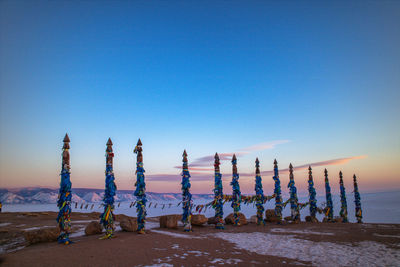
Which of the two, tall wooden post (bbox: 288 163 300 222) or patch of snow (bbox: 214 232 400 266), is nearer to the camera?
patch of snow (bbox: 214 232 400 266)

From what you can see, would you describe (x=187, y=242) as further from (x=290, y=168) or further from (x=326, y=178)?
(x=326, y=178)

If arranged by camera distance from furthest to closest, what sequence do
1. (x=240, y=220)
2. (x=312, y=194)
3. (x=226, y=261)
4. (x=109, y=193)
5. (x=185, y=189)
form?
(x=312, y=194) < (x=240, y=220) < (x=185, y=189) < (x=109, y=193) < (x=226, y=261)

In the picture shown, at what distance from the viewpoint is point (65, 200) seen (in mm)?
19531

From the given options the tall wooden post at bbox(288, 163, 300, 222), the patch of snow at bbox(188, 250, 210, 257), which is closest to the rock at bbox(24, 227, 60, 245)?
the patch of snow at bbox(188, 250, 210, 257)

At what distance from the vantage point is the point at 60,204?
63.9 feet

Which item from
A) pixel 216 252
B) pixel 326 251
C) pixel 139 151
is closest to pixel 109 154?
pixel 139 151

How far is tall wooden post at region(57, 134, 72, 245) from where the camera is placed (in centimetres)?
1869

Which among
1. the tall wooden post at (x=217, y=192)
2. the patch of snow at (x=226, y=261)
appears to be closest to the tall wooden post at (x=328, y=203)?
the tall wooden post at (x=217, y=192)

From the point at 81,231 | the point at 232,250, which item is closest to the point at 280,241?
the point at 232,250

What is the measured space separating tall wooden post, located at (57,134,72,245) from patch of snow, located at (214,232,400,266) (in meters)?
14.3

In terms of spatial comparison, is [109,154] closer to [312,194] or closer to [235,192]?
[235,192]

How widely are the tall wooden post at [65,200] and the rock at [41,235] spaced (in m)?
1.58

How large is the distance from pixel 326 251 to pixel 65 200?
21.6m

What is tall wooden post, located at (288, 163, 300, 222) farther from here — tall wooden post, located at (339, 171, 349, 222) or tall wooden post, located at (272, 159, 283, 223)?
tall wooden post, located at (339, 171, 349, 222)
